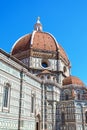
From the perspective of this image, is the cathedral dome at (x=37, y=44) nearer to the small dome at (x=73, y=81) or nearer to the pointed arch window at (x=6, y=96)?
the small dome at (x=73, y=81)

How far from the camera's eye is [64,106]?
2475cm

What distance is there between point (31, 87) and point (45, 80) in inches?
157

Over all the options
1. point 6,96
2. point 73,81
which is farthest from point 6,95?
point 73,81

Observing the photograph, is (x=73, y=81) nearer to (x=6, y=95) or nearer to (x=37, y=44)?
(x=37, y=44)

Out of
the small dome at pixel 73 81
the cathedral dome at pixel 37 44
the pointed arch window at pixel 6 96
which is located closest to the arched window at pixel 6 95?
the pointed arch window at pixel 6 96

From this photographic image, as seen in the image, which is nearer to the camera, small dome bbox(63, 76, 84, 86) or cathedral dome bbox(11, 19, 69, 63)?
small dome bbox(63, 76, 84, 86)

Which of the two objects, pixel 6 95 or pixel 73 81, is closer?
pixel 6 95

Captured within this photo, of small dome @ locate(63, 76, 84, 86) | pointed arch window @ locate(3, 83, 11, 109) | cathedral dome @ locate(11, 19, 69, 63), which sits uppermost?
cathedral dome @ locate(11, 19, 69, 63)

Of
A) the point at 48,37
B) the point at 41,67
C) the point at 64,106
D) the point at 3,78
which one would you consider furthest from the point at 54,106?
the point at 48,37

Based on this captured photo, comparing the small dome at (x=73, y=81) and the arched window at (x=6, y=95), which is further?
the small dome at (x=73, y=81)

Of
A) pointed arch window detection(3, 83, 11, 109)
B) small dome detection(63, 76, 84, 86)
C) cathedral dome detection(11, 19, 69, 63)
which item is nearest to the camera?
pointed arch window detection(3, 83, 11, 109)

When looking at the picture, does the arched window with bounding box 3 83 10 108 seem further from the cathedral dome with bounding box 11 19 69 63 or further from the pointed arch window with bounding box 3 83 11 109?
the cathedral dome with bounding box 11 19 69 63

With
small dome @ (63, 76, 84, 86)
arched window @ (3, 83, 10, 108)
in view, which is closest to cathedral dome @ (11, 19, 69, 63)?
small dome @ (63, 76, 84, 86)

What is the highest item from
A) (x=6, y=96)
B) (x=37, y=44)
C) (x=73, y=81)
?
(x=37, y=44)
